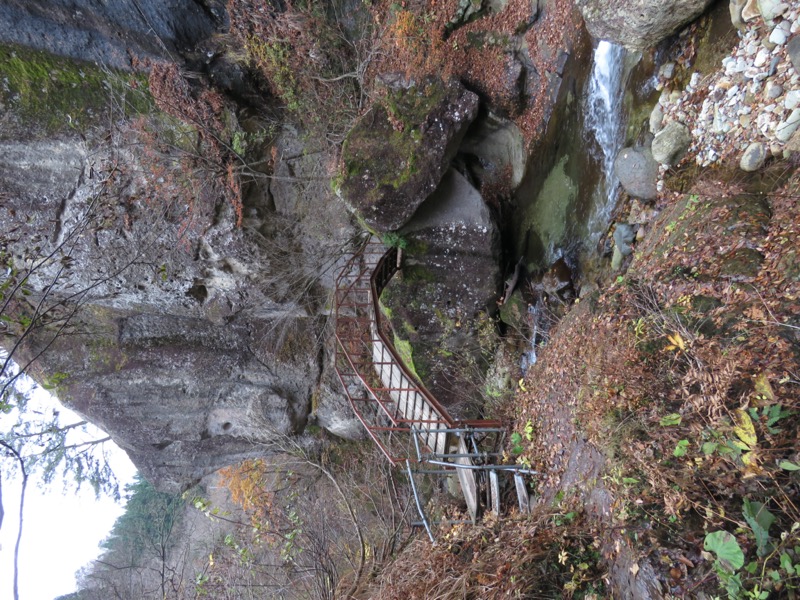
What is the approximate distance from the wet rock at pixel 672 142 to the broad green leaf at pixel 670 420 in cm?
319

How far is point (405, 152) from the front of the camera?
7695 millimetres

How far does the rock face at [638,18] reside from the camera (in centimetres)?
534

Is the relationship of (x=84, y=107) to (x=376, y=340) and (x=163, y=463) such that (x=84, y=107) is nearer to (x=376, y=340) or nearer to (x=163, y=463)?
(x=376, y=340)

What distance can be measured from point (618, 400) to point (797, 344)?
4.94 ft

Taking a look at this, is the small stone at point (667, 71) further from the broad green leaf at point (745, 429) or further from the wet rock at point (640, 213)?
the broad green leaf at point (745, 429)

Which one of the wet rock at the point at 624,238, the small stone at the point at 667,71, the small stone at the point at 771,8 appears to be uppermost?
the small stone at the point at 667,71

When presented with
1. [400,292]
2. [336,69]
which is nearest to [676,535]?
[400,292]

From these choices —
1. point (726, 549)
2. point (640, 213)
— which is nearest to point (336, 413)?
point (640, 213)

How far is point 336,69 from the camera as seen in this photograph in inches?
353

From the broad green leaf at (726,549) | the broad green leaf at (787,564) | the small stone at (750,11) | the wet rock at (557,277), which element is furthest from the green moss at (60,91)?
the broad green leaf at (787,564)

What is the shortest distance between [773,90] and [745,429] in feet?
10.9

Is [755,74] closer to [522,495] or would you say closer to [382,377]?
[522,495]

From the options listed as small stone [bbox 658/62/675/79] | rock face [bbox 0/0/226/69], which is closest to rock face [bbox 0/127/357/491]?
rock face [bbox 0/0/226/69]

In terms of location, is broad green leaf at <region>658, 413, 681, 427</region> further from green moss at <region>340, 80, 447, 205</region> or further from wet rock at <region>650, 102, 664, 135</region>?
green moss at <region>340, 80, 447, 205</region>
